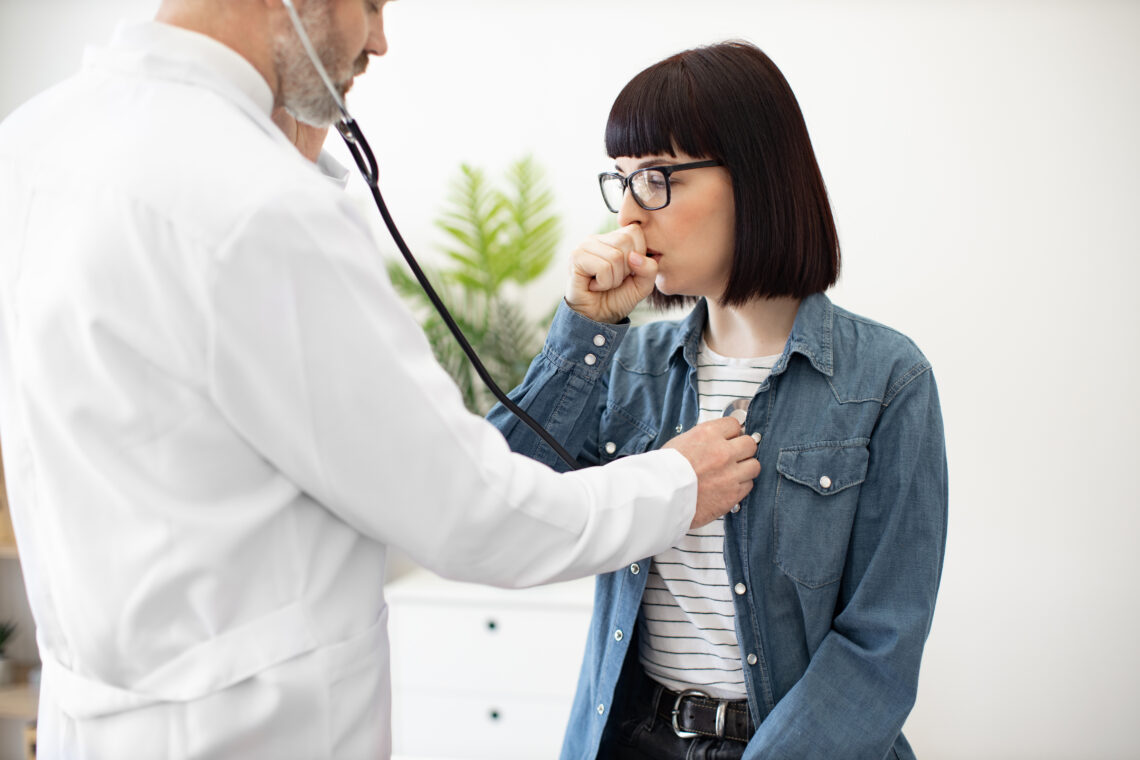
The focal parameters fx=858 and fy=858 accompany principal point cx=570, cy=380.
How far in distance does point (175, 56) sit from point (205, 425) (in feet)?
1.09

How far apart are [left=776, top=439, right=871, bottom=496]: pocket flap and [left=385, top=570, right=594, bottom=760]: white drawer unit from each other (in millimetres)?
1352

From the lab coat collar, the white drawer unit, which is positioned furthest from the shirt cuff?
the white drawer unit

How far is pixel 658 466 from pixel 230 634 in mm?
461

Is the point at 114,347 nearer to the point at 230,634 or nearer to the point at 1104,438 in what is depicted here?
the point at 230,634

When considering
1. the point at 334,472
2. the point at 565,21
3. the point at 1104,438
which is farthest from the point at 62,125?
the point at 1104,438

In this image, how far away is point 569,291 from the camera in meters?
1.16

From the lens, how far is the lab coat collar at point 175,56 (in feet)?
2.46

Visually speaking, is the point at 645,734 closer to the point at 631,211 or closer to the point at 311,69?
the point at 631,211

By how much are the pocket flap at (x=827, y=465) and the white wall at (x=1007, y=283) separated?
5.83 ft

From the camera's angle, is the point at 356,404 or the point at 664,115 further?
the point at 664,115

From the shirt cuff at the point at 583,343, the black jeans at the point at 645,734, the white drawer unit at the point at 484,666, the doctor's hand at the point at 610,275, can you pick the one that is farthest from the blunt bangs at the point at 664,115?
the white drawer unit at the point at 484,666

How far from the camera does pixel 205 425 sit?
69 cm

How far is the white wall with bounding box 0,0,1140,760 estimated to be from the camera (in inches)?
98.3

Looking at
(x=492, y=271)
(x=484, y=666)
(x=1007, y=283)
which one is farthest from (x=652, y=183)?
(x=1007, y=283)
